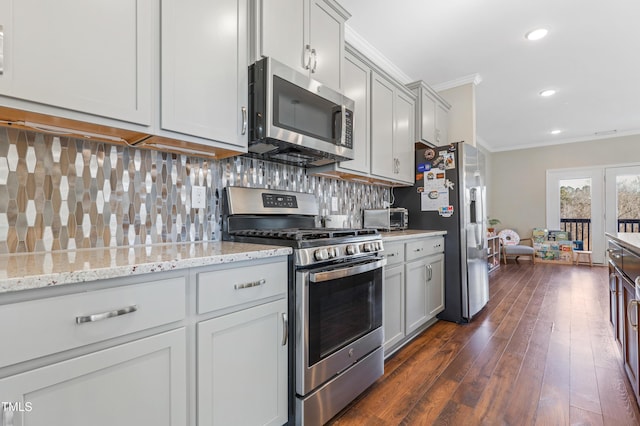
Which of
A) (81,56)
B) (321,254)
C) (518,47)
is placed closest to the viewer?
(81,56)

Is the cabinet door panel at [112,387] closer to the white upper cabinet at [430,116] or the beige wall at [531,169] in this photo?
the white upper cabinet at [430,116]

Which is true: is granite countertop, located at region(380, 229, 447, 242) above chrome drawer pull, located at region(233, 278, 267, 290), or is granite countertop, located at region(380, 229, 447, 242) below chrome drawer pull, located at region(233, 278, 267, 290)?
above

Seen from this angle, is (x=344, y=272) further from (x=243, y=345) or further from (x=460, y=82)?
(x=460, y=82)

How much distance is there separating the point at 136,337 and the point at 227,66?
124 cm

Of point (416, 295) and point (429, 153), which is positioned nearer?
point (416, 295)

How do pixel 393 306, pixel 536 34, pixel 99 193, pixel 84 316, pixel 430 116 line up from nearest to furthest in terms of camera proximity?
pixel 84 316 < pixel 99 193 < pixel 393 306 < pixel 536 34 < pixel 430 116

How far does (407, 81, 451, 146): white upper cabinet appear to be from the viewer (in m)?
3.30

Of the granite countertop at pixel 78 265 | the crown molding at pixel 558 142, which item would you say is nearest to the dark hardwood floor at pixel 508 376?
the granite countertop at pixel 78 265

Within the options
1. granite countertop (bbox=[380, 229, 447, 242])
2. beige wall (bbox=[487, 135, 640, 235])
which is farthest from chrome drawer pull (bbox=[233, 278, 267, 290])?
beige wall (bbox=[487, 135, 640, 235])

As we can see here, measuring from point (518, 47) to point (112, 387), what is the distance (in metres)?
4.05

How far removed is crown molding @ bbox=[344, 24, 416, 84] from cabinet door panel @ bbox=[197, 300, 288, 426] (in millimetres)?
2494

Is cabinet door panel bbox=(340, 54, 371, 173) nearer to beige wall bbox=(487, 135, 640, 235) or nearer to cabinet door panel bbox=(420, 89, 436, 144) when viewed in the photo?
cabinet door panel bbox=(420, 89, 436, 144)

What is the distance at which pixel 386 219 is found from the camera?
296 cm

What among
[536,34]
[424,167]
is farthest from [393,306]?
[536,34]
